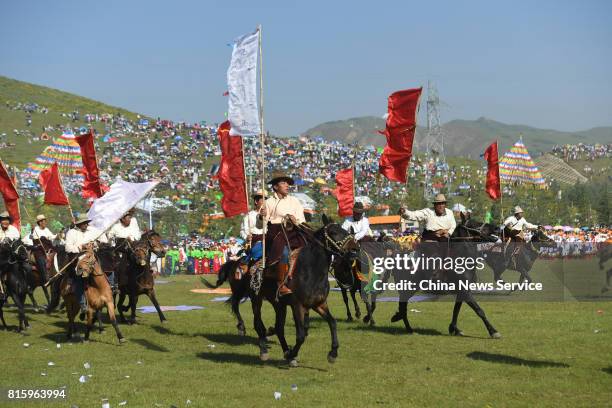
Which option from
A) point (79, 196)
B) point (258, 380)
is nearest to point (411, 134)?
point (258, 380)

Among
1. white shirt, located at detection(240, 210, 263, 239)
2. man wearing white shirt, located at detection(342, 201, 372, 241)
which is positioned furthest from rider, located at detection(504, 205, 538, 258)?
white shirt, located at detection(240, 210, 263, 239)

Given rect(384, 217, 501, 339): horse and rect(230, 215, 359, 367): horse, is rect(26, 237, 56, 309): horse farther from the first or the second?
rect(230, 215, 359, 367): horse

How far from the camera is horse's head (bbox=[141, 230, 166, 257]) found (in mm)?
19641

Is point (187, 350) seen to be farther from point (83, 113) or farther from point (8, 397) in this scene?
point (83, 113)

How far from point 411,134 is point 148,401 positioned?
13.2 m

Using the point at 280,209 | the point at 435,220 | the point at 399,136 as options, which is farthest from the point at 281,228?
the point at 399,136

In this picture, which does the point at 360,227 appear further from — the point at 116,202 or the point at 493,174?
the point at 493,174

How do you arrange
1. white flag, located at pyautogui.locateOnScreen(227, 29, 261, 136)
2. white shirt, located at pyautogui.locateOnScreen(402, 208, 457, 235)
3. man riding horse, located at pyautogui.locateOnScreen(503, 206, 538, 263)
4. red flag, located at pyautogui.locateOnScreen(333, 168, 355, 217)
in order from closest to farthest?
white flag, located at pyautogui.locateOnScreen(227, 29, 261, 136) → white shirt, located at pyautogui.locateOnScreen(402, 208, 457, 235) → man riding horse, located at pyautogui.locateOnScreen(503, 206, 538, 263) → red flag, located at pyautogui.locateOnScreen(333, 168, 355, 217)

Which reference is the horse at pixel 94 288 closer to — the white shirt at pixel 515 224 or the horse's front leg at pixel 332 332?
the horse's front leg at pixel 332 332

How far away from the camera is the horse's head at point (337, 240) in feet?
44.0

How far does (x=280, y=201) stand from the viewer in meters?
14.2

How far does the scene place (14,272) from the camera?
2011 cm

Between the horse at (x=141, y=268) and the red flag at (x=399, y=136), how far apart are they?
7008 mm

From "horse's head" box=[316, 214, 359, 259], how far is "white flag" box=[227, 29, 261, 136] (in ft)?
9.57
